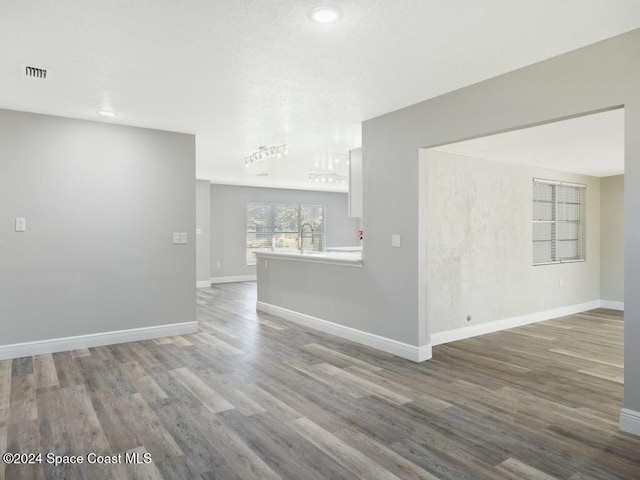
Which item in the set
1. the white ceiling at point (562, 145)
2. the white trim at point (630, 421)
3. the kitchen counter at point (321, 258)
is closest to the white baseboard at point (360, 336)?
the kitchen counter at point (321, 258)

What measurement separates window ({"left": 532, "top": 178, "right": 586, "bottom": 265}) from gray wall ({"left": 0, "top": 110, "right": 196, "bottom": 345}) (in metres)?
4.83

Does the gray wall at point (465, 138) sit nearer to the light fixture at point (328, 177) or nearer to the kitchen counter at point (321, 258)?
the kitchen counter at point (321, 258)

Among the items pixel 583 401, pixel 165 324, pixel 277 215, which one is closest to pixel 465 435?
pixel 583 401

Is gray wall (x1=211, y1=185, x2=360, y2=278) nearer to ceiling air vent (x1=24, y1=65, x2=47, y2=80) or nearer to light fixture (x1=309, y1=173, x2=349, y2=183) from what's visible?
light fixture (x1=309, y1=173, x2=349, y2=183)

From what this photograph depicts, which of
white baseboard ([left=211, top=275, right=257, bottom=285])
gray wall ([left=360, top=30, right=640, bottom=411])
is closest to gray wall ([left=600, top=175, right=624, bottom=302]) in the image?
gray wall ([left=360, top=30, right=640, bottom=411])

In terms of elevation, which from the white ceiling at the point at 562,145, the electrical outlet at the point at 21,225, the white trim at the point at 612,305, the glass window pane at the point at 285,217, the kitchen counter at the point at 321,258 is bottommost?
the white trim at the point at 612,305

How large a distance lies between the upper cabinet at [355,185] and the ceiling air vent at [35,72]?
3.22 meters

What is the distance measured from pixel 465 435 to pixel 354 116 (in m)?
3.16

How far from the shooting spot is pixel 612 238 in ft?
22.6

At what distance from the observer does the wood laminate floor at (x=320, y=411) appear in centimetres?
224

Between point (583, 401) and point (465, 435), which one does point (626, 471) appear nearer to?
point (465, 435)

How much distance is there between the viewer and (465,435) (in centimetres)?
257

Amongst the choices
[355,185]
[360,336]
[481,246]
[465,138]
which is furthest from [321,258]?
[465,138]

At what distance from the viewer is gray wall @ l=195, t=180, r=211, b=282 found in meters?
9.38
